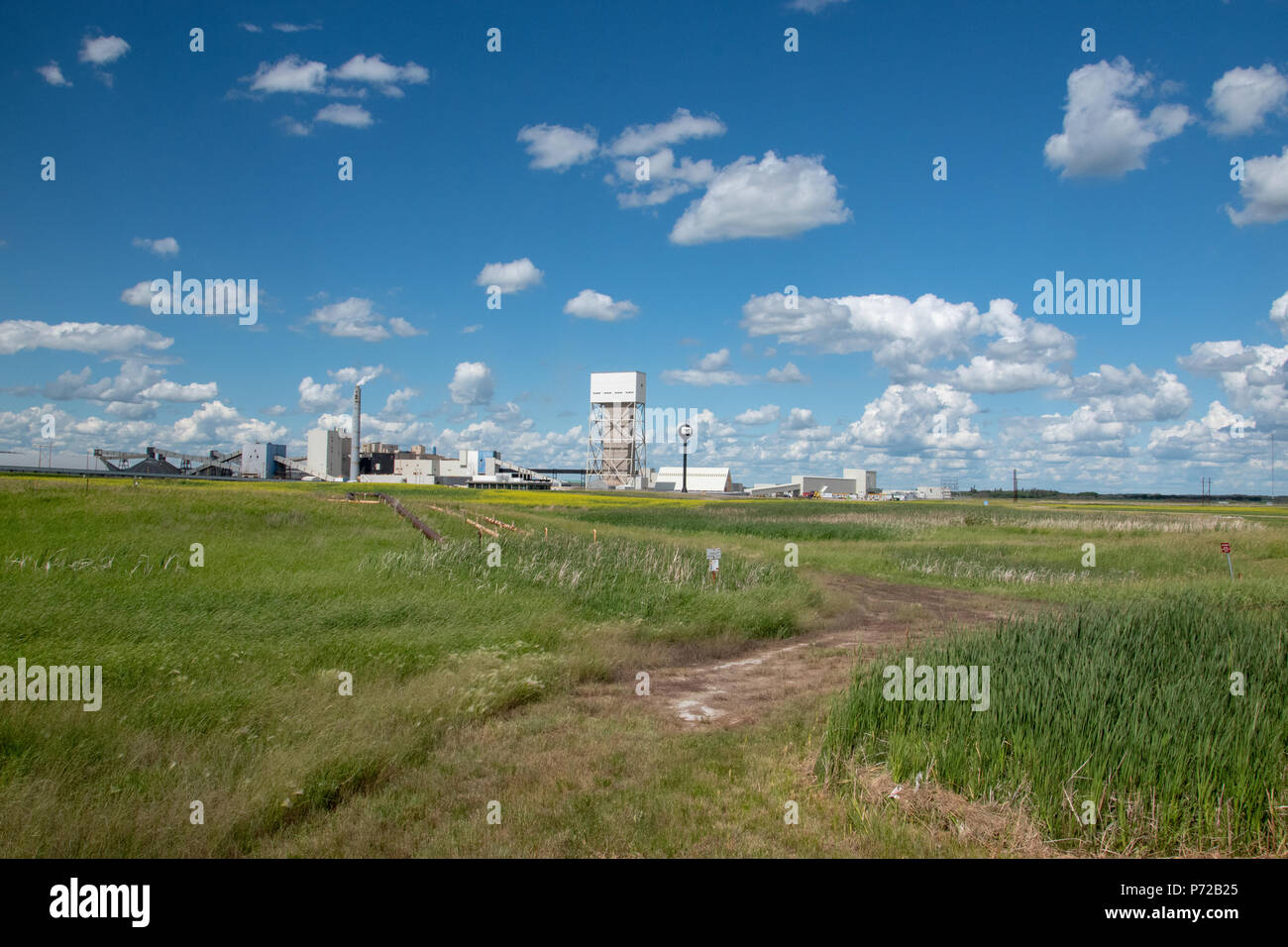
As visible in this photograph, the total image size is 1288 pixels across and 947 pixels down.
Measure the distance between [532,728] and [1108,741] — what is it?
6.24 metres

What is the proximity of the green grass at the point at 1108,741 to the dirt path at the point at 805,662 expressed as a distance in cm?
193

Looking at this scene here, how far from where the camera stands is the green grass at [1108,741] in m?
6.17

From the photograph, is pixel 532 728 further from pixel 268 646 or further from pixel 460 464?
pixel 460 464

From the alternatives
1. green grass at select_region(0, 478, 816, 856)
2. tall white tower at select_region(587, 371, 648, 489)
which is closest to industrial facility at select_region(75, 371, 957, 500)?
tall white tower at select_region(587, 371, 648, 489)

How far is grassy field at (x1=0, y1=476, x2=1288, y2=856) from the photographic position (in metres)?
6.20

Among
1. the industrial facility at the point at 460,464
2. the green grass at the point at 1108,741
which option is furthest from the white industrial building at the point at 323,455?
the green grass at the point at 1108,741

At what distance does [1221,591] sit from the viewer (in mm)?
20703

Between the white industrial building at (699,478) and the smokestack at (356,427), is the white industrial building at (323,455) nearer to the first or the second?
the smokestack at (356,427)

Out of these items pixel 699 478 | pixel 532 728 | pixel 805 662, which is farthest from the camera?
pixel 699 478

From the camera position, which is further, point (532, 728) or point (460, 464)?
point (460, 464)

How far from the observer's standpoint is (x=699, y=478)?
148 meters

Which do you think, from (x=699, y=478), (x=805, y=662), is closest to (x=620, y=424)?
(x=699, y=478)
